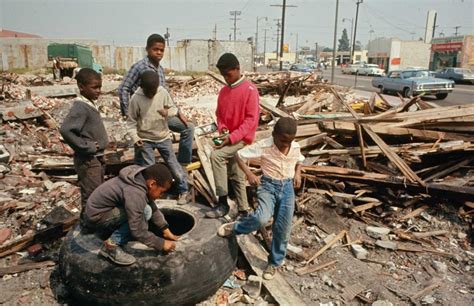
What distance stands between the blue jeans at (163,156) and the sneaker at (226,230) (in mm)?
1171

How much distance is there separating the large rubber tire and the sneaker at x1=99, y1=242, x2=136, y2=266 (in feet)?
0.14

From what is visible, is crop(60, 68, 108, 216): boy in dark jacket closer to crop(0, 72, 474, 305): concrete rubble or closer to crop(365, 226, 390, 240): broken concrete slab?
crop(0, 72, 474, 305): concrete rubble

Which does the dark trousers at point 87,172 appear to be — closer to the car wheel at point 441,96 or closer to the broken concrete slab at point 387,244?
the broken concrete slab at point 387,244

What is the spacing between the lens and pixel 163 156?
441cm

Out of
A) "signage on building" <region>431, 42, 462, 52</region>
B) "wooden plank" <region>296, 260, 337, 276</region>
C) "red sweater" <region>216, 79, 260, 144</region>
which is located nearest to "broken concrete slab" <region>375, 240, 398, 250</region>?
"wooden plank" <region>296, 260, 337, 276</region>

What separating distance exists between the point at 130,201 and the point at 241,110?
5.39 ft

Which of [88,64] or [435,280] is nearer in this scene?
[435,280]

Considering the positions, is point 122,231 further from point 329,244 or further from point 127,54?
point 127,54

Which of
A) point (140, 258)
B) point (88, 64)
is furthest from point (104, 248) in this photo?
point (88, 64)

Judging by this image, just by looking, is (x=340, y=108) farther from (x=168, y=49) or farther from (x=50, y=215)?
(x=168, y=49)

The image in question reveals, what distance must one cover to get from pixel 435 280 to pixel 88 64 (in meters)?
24.5

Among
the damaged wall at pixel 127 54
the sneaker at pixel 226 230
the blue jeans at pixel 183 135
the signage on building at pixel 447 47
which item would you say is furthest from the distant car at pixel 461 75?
the sneaker at pixel 226 230

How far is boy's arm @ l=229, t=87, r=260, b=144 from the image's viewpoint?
3771 mm

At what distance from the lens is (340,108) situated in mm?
9469
